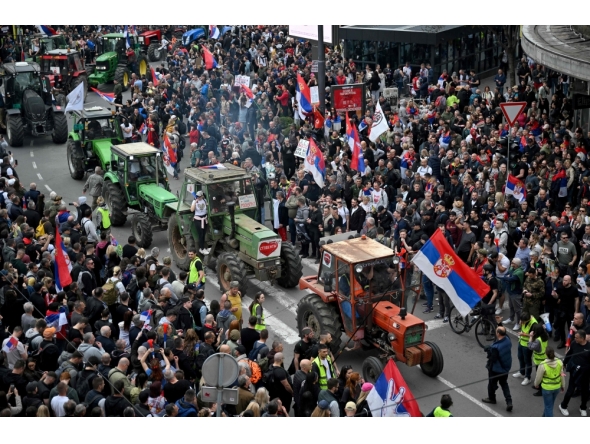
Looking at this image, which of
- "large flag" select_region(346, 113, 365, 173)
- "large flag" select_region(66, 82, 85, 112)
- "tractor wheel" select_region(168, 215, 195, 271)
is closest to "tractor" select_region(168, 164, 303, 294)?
"tractor wheel" select_region(168, 215, 195, 271)

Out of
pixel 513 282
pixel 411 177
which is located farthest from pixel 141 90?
pixel 513 282

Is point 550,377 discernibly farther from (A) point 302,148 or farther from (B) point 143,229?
(A) point 302,148

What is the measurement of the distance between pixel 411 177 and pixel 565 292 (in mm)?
7520

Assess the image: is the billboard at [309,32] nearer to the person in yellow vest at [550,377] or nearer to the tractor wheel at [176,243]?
the tractor wheel at [176,243]

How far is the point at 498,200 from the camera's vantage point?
1973 cm

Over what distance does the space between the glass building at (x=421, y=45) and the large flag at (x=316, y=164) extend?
537 inches

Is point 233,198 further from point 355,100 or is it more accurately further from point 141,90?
point 141,90

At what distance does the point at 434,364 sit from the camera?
1497 centimetres

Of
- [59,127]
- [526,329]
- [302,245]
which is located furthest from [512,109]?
[59,127]

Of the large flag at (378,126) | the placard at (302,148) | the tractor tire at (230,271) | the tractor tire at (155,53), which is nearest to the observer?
the tractor tire at (230,271)

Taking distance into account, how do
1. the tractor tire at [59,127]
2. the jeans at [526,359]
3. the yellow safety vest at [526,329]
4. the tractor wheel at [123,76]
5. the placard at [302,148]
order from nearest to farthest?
the yellow safety vest at [526,329], the jeans at [526,359], the placard at [302,148], the tractor tire at [59,127], the tractor wheel at [123,76]

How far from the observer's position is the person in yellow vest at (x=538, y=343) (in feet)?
45.4

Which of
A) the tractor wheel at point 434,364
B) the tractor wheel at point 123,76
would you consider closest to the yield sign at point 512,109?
the tractor wheel at point 434,364

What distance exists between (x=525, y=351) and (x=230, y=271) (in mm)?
6083
